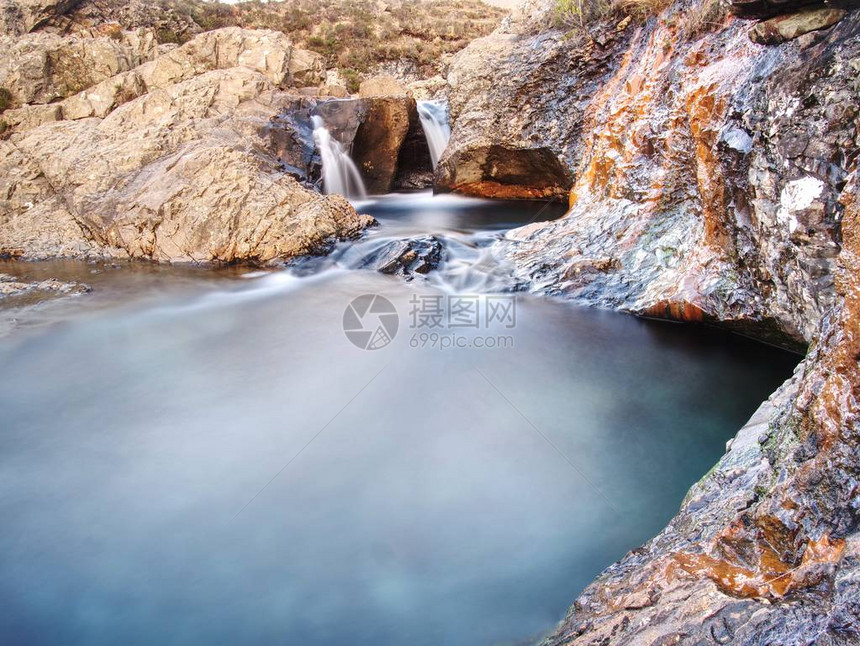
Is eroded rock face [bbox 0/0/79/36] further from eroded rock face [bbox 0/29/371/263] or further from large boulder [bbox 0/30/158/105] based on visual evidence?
eroded rock face [bbox 0/29/371/263]

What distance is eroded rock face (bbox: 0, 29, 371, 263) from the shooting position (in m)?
7.85

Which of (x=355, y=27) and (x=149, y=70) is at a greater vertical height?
(x=355, y=27)

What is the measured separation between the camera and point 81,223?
8.48 m

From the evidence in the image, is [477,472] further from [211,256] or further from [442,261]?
[211,256]

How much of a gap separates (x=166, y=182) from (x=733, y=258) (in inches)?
294

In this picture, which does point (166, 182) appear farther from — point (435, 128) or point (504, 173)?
point (435, 128)

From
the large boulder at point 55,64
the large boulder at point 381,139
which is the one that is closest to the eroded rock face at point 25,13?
the large boulder at point 55,64

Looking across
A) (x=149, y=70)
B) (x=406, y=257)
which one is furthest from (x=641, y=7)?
(x=149, y=70)

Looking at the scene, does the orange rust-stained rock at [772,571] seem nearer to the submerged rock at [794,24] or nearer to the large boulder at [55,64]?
the submerged rock at [794,24]

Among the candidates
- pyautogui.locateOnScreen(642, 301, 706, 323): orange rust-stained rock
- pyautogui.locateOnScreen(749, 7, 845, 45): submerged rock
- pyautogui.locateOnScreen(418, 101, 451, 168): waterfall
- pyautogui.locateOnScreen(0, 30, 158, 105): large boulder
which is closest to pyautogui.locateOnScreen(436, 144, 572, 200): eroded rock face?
pyautogui.locateOnScreen(418, 101, 451, 168): waterfall

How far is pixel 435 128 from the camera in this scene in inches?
481

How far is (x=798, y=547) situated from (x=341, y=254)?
683cm

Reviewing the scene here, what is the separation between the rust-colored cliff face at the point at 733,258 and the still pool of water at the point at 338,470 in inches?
25.7

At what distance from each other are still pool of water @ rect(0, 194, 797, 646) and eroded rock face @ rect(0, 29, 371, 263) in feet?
7.87
